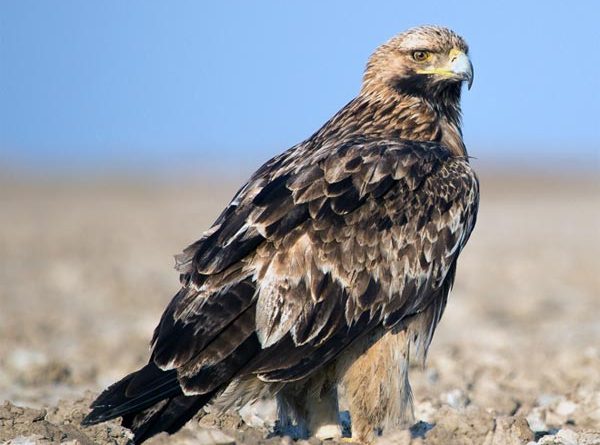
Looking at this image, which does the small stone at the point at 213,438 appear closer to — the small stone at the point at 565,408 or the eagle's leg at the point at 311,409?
the eagle's leg at the point at 311,409

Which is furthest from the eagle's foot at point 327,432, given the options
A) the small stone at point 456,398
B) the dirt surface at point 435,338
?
the small stone at point 456,398

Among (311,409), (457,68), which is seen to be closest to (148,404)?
(311,409)

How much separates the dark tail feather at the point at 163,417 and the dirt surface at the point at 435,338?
0.44ft

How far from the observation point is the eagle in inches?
294

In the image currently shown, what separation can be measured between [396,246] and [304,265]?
64cm

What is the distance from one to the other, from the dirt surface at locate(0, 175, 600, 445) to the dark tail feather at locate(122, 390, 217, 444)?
133mm

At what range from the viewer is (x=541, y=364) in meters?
12.0

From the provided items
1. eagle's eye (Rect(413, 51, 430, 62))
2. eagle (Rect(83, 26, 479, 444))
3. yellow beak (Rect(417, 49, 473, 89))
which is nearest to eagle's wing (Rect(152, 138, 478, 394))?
eagle (Rect(83, 26, 479, 444))

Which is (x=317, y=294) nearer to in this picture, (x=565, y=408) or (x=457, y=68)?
(x=457, y=68)

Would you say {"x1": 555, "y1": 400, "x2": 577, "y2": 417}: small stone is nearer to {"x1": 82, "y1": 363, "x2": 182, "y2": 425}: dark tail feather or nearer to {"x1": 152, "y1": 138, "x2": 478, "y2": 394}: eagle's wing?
{"x1": 152, "y1": 138, "x2": 478, "y2": 394}: eagle's wing

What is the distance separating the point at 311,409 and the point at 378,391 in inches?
22.3

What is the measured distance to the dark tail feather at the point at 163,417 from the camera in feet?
24.2

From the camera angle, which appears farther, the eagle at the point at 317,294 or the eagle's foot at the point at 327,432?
the eagle's foot at the point at 327,432

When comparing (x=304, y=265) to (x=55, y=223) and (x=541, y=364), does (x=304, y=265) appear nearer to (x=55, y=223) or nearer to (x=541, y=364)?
(x=541, y=364)
